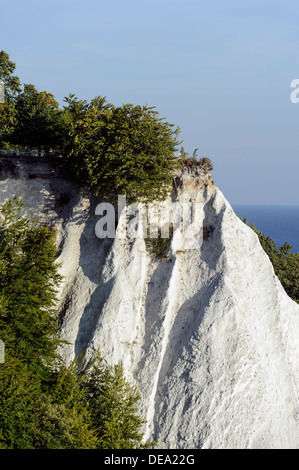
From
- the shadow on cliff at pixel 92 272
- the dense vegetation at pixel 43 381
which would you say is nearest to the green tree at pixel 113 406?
the dense vegetation at pixel 43 381

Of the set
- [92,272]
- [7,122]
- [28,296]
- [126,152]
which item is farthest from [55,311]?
[7,122]

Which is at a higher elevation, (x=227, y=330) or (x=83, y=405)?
(x=227, y=330)

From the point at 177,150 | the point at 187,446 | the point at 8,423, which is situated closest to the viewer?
the point at 8,423

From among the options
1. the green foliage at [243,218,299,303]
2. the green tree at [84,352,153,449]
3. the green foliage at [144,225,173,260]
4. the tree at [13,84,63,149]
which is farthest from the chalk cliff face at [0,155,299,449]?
the green foliage at [243,218,299,303]

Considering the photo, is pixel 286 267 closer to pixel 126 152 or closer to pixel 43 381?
pixel 126 152

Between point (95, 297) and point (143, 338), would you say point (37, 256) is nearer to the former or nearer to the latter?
point (95, 297)

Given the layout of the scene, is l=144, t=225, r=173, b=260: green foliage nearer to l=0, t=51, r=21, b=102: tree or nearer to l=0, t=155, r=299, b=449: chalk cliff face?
l=0, t=155, r=299, b=449: chalk cliff face

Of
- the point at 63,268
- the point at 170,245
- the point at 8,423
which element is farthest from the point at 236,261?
the point at 8,423

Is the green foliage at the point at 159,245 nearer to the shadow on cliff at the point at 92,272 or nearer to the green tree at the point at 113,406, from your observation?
the shadow on cliff at the point at 92,272
